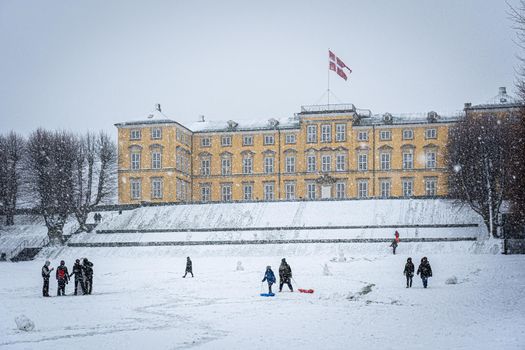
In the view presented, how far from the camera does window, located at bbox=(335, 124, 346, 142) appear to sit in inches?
3246

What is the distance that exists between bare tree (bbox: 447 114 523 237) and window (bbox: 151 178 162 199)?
113ft

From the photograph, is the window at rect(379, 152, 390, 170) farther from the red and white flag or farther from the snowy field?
the snowy field

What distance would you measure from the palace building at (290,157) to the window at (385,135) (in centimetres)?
11

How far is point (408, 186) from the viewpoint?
8025 cm

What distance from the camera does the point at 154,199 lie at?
270 ft

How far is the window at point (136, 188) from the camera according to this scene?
8319 centimetres

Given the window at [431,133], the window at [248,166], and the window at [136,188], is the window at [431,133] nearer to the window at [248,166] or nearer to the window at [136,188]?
the window at [248,166]

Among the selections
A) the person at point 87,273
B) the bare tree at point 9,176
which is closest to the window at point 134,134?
the bare tree at point 9,176

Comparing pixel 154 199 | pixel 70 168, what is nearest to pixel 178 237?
pixel 70 168

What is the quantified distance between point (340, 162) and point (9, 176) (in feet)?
119

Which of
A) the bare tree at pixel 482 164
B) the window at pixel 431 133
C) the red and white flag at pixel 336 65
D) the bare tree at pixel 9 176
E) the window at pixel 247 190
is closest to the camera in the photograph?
the bare tree at pixel 482 164

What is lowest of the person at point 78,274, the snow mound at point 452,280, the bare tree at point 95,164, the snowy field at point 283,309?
the snowy field at point 283,309

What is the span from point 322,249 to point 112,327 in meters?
33.7

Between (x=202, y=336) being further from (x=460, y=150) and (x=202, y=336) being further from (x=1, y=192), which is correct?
(x=1, y=192)
